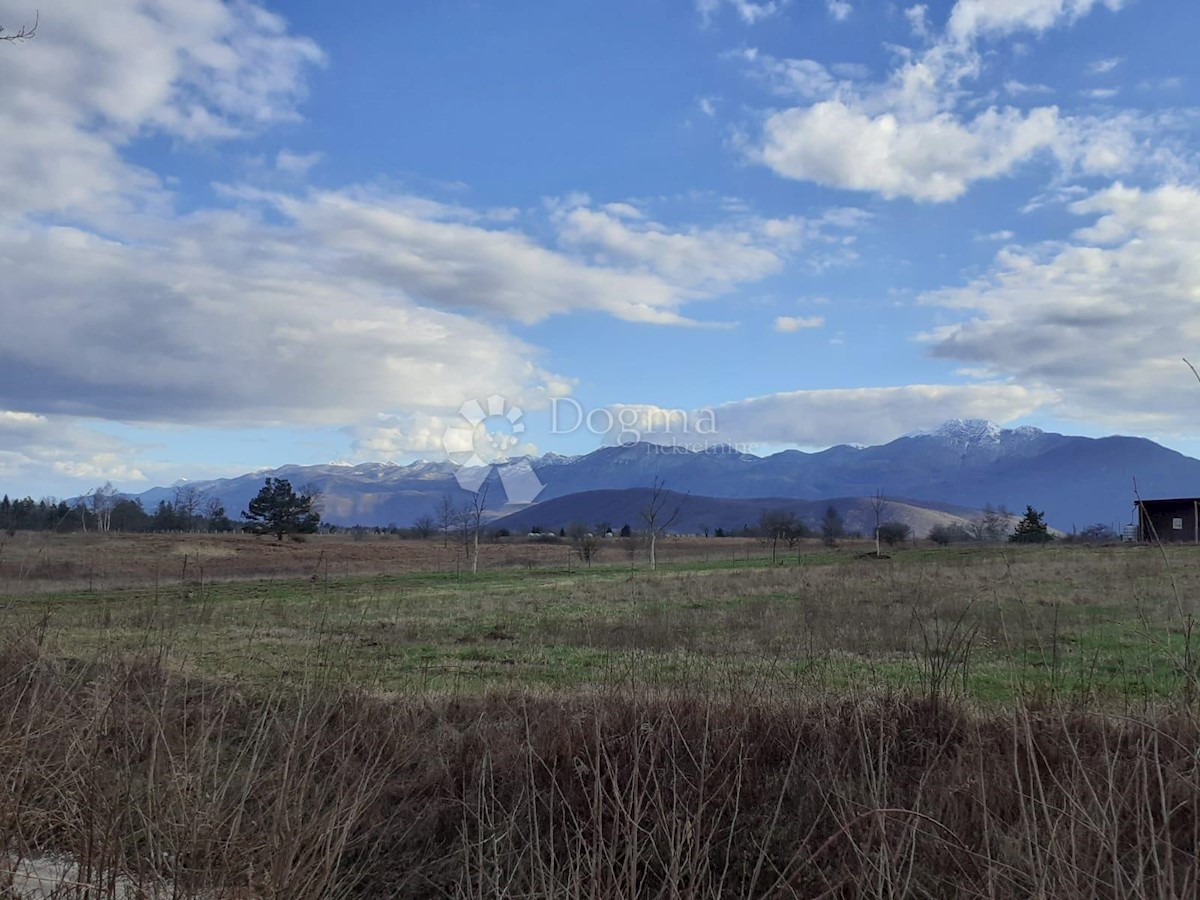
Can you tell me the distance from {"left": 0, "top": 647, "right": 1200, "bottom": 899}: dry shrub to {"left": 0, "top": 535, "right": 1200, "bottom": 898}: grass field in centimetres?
4

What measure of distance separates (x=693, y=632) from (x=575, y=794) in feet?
21.3

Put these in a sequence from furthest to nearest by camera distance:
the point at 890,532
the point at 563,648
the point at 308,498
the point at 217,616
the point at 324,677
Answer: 1. the point at 308,498
2. the point at 890,532
3. the point at 217,616
4. the point at 563,648
5. the point at 324,677

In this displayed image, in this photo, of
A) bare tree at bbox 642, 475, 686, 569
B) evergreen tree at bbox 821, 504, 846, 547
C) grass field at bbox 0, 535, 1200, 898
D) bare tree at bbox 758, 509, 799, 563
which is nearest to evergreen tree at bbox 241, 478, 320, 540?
bare tree at bbox 642, 475, 686, 569

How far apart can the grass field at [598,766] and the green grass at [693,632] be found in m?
0.17

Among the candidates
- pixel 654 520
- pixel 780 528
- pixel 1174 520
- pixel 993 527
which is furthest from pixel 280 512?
pixel 1174 520

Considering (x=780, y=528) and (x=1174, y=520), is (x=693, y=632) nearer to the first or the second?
(x=1174, y=520)

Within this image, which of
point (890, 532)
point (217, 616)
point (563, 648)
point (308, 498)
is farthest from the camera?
point (308, 498)

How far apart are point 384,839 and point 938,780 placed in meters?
4.14

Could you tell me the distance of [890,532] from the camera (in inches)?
3076

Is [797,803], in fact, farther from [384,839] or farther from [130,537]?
[130,537]

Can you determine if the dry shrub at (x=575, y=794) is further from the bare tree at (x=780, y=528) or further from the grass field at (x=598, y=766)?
the bare tree at (x=780, y=528)

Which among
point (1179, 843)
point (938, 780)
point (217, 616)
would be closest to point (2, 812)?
point (938, 780)

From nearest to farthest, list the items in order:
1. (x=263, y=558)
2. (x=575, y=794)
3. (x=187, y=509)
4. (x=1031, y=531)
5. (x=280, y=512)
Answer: (x=575, y=794) → (x=263, y=558) → (x=1031, y=531) → (x=280, y=512) → (x=187, y=509)

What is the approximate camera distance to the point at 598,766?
11.6 feet
